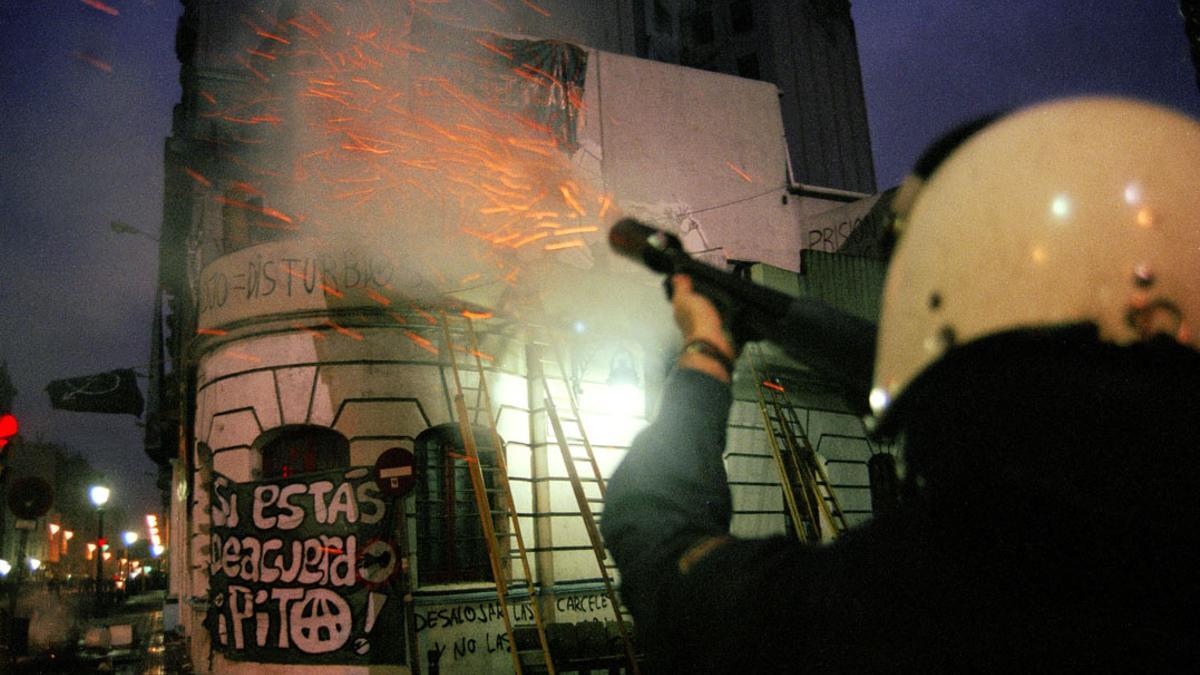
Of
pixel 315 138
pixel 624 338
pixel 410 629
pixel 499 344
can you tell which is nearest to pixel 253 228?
pixel 315 138

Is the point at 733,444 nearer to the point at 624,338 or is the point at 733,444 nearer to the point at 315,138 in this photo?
the point at 624,338

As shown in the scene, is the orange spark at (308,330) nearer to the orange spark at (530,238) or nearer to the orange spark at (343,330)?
the orange spark at (343,330)

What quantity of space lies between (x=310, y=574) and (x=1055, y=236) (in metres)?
9.32

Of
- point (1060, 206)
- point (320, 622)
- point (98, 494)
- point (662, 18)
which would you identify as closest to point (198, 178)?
point (98, 494)

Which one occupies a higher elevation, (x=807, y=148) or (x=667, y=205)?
(x=807, y=148)

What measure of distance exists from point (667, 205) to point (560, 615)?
9.75 metres

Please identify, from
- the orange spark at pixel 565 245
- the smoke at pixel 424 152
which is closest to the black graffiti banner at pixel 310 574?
the smoke at pixel 424 152

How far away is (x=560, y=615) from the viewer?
412 inches

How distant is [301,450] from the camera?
10.7 metres

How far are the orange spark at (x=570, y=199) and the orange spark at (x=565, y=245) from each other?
1.05 m

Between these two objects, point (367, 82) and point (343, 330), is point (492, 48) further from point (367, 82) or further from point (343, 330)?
point (343, 330)

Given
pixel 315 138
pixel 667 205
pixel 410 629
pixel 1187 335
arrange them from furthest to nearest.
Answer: pixel 667 205, pixel 315 138, pixel 410 629, pixel 1187 335

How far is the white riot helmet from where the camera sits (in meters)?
1.08

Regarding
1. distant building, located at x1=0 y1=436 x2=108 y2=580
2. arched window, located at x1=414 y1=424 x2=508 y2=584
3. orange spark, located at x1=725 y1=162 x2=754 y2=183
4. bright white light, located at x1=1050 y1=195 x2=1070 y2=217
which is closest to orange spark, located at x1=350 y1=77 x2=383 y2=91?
arched window, located at x1=414 y1=424 x2=508 y2=584
